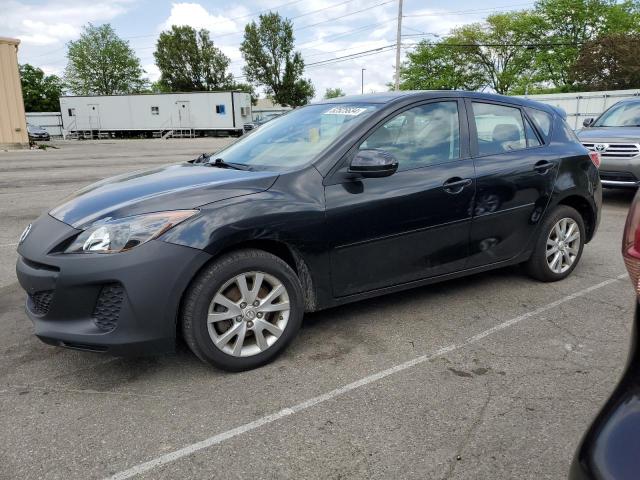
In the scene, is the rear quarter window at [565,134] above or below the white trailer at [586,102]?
below

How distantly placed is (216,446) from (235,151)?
240 cm

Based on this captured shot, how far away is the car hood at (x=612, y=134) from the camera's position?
27.4 ft

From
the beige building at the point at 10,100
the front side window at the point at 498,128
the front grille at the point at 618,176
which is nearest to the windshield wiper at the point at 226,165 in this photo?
the front side window at the point at 498,128

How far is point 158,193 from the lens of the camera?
10.2ft

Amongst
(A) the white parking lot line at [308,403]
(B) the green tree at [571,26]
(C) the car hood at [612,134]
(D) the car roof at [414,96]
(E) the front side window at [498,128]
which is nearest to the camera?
(A) the white parking lot line at [308,403]

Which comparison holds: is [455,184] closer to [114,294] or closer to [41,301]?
[114,294]

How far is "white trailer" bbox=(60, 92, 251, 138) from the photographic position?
41.0 meters

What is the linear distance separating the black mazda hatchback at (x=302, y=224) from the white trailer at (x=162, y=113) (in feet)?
126

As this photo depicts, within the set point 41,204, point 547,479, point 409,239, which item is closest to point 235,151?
point 409,239

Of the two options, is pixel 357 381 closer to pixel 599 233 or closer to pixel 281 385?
pixel 281 385

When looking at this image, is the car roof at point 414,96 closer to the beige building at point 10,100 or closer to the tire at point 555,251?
the tire at point 555,251

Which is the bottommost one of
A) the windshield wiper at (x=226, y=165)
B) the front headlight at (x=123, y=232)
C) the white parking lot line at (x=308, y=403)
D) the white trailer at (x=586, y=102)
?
the white parking lot line at (x=308, y=403)

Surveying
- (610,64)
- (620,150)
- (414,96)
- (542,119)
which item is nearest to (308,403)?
(414,96)

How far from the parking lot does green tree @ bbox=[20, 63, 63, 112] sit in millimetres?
67232
